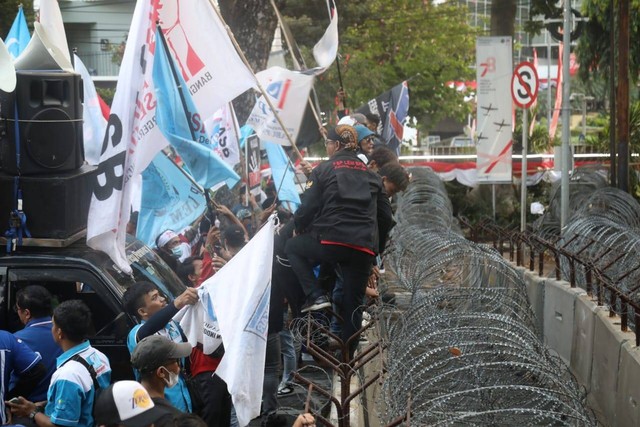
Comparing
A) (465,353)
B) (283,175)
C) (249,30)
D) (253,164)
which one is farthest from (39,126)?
(249,30)

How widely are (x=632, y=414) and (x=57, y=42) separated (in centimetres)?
587

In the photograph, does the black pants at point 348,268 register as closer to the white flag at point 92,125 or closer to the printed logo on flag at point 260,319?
the printed logo on flag at point 260,319

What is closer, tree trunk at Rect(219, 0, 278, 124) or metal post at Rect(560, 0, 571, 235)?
tree trunk at Rect(219, 0, 278, 124)

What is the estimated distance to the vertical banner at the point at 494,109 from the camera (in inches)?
798

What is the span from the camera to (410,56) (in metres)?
41.6

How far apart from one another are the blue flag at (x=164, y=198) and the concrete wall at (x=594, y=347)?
3496mm

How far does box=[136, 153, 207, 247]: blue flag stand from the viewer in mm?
9250

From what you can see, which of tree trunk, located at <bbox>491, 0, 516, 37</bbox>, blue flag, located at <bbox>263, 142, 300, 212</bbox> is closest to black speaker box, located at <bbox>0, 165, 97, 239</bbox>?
blue flag, located at <bbox>263, 142, 300, 212</bbox>

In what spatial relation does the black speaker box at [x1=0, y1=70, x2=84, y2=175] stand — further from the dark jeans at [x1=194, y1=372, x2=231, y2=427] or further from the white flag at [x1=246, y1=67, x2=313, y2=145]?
the white flag at [x1=246, y1=67, x2=313, y2=145]

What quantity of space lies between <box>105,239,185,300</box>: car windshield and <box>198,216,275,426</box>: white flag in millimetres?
1465

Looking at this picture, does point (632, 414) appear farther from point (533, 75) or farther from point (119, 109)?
point (533, 75)

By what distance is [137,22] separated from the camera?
28.8 feet

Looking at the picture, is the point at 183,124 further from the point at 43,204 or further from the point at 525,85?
the point at 525,85

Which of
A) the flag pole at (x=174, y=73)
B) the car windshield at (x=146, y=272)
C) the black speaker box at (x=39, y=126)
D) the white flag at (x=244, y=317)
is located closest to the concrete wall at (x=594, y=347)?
→ the white flag at (x=244, y=317)
